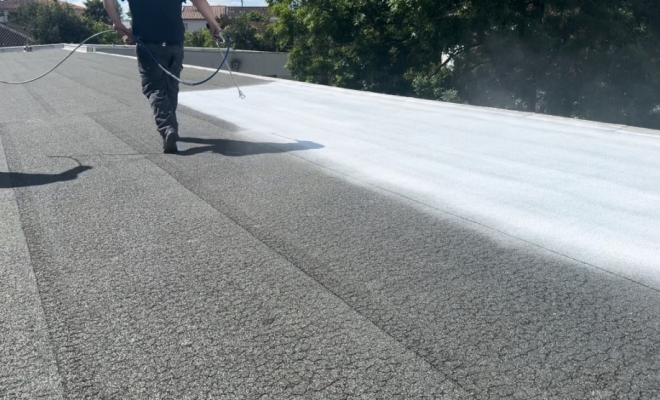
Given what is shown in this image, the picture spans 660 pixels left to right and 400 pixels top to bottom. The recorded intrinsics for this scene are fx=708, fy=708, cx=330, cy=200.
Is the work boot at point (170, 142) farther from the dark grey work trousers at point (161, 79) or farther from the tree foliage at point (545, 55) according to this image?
the tree foliage at point (545, 55)

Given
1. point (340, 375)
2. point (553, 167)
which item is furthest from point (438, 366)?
point (553, 167)

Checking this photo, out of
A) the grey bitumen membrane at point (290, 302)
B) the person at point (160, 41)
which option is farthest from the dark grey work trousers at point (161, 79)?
the grey bitumen membrane at point (290, 302)

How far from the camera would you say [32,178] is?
579 centimetres

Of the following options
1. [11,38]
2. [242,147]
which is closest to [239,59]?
[242,147]

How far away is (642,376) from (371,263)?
154cm

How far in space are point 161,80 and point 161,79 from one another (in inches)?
0.4

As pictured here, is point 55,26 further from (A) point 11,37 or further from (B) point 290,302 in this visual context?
(B) point 290,302

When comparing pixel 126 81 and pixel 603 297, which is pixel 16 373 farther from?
pixel 126 81

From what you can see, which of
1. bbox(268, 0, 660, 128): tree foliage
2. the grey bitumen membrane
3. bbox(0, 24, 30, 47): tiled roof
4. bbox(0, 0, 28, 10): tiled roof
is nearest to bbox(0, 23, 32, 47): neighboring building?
bbox(0, 24, 30, 47): tiled roof

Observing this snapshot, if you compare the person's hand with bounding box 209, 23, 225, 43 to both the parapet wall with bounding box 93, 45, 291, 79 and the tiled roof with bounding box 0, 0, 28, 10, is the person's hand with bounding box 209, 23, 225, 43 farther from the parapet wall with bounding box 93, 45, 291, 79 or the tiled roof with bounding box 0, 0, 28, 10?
the tiled roof with bounding box 0, 0, 28, 10

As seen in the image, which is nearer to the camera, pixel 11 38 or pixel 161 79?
pixel 161 79

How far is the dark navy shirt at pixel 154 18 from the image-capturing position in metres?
6.87

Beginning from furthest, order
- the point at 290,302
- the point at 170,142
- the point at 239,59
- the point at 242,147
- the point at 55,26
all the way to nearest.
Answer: the point at 55,26, the point at 239,59, the point at 242,147, the point at 170,142, the point at 290,302

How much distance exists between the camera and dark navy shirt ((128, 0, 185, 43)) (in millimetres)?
6867
